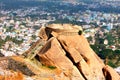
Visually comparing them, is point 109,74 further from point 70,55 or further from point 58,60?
point 58,60

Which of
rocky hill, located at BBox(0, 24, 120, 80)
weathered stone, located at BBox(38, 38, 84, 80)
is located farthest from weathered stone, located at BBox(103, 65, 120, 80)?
weathered stone, located at BBox(38, 38, 84, 80)

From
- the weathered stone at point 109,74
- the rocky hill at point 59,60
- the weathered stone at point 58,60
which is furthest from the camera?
the weathered stone at point 109,74

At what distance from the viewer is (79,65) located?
12.2 meters

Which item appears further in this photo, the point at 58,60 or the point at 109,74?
the point at 109,74

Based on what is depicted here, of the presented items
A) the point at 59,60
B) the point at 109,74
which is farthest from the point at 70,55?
the point at 109,74

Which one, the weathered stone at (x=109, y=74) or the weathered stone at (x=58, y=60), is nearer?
the weathered stone at (x=58, y=60)

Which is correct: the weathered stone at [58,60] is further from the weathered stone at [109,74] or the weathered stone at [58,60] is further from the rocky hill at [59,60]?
the weathered stone at [109,74]

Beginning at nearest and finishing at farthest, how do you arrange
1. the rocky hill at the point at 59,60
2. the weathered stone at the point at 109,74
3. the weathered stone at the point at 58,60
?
the rocky hill at the point at 59,60, the weathered stone at the point at 58,60, the weathered stone at the point at 109,74

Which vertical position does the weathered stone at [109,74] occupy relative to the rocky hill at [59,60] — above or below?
below

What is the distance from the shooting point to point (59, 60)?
11.8m

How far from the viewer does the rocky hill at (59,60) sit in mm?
10992

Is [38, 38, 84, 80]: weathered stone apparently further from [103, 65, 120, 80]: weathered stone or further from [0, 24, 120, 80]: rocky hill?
[103, 65, 120, 80]: weathered stone

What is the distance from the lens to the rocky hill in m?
11.0

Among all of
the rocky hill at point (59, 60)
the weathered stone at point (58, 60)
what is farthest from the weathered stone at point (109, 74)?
the weathered stone at point (58, 60)
